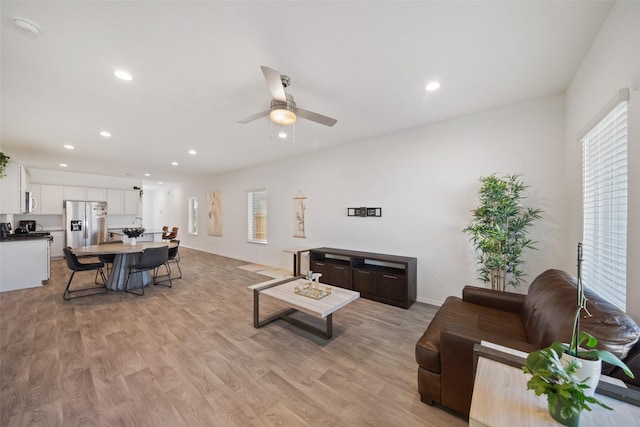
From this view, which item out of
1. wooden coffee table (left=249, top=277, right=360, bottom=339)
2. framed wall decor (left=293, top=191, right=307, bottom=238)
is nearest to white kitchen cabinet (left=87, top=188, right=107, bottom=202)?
framed wall decor (left=293, top=191, right=307, bottom=238)

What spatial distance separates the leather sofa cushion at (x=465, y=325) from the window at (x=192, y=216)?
9.28 metres

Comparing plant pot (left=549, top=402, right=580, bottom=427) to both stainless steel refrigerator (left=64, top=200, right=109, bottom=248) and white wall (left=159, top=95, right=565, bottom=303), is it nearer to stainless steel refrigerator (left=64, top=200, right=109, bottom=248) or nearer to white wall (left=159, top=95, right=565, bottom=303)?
white wall (left=159, top=95, right=565, bottom=303)

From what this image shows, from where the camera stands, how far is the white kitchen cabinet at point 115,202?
7.69 meters

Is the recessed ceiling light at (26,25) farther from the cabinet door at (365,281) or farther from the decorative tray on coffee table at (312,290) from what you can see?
the cabinet door at (365,281)

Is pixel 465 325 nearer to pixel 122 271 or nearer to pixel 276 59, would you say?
pixel 276 59

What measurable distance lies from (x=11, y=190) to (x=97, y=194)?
327 centimetres

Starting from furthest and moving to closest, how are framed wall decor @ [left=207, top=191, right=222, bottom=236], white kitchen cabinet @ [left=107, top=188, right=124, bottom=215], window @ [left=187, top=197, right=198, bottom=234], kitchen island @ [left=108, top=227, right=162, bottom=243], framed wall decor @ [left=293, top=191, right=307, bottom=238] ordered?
window @ [left=187, top=197, right=198, bottom=234], framed wall decor @ [left=207, top=191, right=222, bottom=236], white kitchen cabinet @ [left=107, top=188, right=124, bottom=215], kitchen island @ [left=108, top=227, right=162, bottom=243], framed wall decor @ [left=293, top=191, right=307, bottom=238]

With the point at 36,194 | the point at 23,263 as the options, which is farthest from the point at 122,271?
the point at 36,194

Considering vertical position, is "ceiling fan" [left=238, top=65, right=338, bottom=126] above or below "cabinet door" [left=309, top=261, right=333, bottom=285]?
above

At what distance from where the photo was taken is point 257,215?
6.80m

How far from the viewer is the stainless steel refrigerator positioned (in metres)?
6.86

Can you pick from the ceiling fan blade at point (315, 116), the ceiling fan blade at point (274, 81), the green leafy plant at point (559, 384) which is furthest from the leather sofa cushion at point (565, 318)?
the ceiling fan blade at point (274, 81)

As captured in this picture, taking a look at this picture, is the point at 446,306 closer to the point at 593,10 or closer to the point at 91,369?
the point at 593,10

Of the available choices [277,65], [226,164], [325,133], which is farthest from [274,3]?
[226,164]
